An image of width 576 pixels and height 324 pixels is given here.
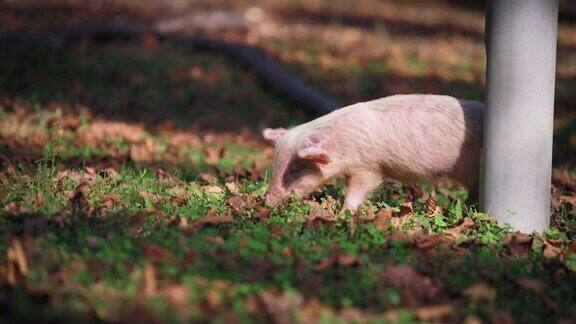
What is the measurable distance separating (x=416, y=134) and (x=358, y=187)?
0.57m

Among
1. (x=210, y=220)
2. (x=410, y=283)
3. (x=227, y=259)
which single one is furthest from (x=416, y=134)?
(x=227, y=259)

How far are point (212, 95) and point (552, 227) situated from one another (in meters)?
6.12

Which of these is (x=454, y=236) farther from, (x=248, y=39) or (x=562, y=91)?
(x=248, y=39)

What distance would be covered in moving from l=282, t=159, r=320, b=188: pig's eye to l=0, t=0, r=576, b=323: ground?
28 centimetres

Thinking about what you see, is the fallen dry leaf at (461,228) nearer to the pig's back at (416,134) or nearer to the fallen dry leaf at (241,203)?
the pig's back at (416,134)

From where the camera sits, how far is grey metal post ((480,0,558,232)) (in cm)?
538

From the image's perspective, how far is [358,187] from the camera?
6062 mm

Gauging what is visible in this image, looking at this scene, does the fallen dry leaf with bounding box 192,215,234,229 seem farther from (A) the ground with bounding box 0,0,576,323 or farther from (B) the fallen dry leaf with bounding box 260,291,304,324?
(B) the fallen dry leaf with bounding box 260,291,304,324

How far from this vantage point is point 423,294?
4020mm

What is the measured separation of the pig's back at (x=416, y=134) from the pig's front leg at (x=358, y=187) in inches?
3.7

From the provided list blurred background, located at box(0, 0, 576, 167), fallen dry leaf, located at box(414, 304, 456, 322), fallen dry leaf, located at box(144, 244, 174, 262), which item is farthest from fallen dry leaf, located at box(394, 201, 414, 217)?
blurred background, located at box(0, 0, 576, 167)

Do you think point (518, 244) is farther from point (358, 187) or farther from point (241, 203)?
point (241, 203)

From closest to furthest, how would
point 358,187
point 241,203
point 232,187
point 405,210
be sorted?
point 241,203 → point 405,210 → point 358,187 → point 232,187

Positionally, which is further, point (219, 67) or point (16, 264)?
point (219, 67)
